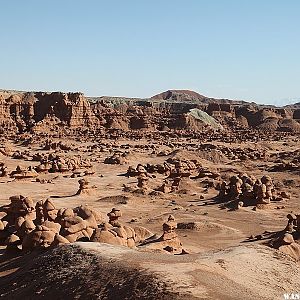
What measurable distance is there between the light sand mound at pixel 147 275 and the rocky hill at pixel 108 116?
53.7 meters

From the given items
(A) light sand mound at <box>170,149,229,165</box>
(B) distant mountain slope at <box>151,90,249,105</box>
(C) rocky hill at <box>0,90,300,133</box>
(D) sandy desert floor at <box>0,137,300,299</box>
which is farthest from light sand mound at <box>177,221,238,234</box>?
(B) distant mountain slope at <box>151,90,249,105</box>

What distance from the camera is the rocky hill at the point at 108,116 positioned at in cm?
6494

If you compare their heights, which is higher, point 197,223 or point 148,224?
point 197,223

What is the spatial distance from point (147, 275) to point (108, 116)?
216 ft

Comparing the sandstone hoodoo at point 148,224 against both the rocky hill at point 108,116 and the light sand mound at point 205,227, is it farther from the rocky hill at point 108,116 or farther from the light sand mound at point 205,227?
the rocky hill at point 108,116

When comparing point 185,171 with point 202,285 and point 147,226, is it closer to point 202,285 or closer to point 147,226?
point 147,226

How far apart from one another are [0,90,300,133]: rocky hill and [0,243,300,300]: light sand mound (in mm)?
53738

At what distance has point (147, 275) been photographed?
276 inches

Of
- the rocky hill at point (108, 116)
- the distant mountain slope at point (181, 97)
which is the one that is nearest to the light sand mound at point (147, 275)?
the rocky hill at point (108, 116)

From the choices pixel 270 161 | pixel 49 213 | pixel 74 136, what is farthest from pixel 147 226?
pixel 74 136

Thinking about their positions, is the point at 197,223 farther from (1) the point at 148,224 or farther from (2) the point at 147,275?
(2) the point at 147,275

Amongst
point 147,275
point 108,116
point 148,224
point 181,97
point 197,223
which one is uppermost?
point 181,97

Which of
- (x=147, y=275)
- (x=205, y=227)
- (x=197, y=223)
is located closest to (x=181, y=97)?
(x=197, y=223)

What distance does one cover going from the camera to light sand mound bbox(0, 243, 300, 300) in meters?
6.71
